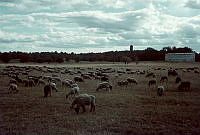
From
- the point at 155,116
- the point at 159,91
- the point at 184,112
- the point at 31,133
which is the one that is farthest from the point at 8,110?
the point at 159,91

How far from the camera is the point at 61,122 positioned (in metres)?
14.3

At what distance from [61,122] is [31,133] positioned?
2584 millimetres

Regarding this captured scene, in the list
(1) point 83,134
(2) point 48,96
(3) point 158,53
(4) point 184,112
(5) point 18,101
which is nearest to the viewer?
(1) point 83,134

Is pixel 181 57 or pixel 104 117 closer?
pixel 104 117

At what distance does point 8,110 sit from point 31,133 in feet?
20.9

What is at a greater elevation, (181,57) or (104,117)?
(181,57)

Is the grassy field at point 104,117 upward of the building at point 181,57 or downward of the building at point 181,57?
downward

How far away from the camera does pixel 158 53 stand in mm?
154250

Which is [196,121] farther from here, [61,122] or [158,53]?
[158,53]

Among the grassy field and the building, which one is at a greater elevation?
the building

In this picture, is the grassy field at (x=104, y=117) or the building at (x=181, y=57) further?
the building at (x=181, y=57)

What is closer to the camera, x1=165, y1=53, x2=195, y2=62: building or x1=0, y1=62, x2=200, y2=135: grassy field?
x1=0, y1=62, x2=200, y2=135: grassy field

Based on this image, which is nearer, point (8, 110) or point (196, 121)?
point (196, 121)

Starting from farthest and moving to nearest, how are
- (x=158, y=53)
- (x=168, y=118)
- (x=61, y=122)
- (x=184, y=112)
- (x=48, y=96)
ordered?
(x=158, y=53) < (x=48, y=96) < (x=184, y=112) < (x=168, y=118) < (x=61, y=122)
